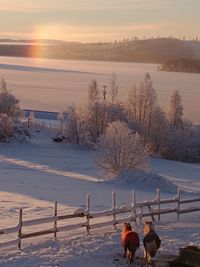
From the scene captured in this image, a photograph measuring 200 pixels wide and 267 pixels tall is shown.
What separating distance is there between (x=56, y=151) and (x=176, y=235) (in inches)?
2068

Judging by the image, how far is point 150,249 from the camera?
55.3 ft

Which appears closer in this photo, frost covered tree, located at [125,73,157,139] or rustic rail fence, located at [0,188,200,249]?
rustic rail fence, located at [0,188,200,249]

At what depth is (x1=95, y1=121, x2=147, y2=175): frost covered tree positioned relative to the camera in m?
50.9

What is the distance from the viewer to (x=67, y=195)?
36125 millimetres

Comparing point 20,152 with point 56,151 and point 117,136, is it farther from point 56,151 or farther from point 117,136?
point 117,136

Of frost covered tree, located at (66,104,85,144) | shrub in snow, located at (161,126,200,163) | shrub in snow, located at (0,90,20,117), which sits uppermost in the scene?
shrub in snow, located at (0,90,20,117)

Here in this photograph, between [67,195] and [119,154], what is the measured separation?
15427mm

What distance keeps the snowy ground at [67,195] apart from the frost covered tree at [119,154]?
56.4 inches

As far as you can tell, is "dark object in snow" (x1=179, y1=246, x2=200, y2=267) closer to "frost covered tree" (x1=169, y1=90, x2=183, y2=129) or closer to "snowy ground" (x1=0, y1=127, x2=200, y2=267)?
"snowy ground" (x1=0, y1=127, x2=200, y2=267)

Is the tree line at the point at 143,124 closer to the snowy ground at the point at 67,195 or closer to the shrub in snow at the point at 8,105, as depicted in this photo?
the snowy ground at the point at 67,195

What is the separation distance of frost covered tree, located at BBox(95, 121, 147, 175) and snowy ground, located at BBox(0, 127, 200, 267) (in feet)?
4.70

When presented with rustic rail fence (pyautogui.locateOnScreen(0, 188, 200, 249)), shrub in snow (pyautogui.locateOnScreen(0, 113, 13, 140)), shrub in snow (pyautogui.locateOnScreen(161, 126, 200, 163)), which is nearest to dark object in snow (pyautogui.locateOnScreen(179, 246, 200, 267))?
rustic rail fence (pyautogui.locateOnScreen(0, 188, 200, 249))

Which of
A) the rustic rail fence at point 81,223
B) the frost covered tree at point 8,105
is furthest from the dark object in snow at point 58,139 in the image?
the rustic rail fence at point 81,223

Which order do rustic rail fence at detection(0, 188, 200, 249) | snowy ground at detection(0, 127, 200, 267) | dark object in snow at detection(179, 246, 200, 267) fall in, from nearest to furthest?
dark object in snow at detection(179, 246, 200, 267) → snowy ground at detection(0, 127, 200, 267) → rustic rail fence at detection(0, 188, 200, 249)
